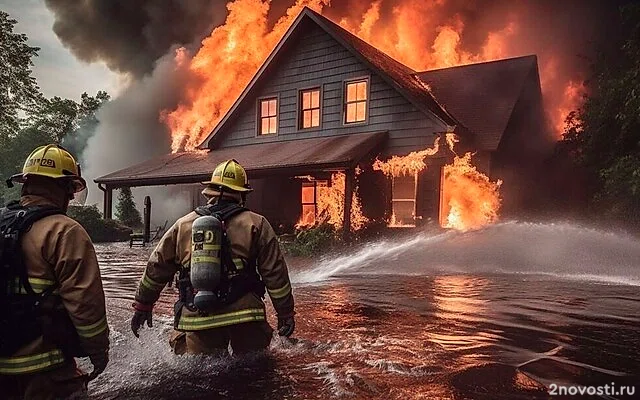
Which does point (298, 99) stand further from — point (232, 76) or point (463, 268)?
point (463, 268)

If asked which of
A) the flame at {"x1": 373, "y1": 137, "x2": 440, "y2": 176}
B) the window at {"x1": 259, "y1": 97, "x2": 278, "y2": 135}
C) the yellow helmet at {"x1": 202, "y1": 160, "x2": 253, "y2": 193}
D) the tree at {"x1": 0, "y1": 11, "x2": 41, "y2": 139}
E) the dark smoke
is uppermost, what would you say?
the dark smoke

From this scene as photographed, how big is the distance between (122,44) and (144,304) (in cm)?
3912

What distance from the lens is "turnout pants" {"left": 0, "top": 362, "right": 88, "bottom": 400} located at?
2830mm

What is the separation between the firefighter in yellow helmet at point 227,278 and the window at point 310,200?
13316 mm

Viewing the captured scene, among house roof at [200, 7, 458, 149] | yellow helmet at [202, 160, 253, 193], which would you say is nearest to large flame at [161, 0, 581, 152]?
house roof at [200, 7, 458, 149]

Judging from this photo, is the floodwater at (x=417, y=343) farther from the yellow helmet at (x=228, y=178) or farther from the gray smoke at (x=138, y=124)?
the gray smoke at (x=138, y=124)

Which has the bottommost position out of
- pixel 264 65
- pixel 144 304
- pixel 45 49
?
pixel 144 304

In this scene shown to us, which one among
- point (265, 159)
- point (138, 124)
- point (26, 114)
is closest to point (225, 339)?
point (265, 159)

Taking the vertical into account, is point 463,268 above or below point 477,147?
below

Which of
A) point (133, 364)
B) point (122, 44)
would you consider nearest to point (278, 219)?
point (133, 364)

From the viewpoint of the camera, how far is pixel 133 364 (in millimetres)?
4387

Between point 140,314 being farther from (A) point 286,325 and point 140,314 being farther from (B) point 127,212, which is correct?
(B) point 127,212

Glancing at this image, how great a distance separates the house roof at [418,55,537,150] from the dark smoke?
63.6ft

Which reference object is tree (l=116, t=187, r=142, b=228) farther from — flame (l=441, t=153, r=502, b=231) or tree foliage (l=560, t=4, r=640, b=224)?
tree foliage (l=560, t=4, r=640, b=224)
